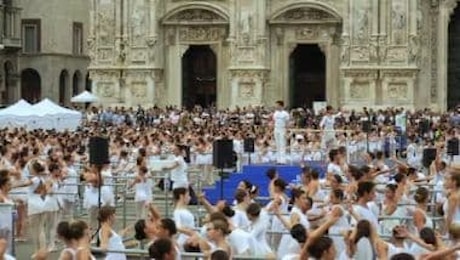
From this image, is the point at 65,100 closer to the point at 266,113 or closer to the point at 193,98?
the point at 193,98

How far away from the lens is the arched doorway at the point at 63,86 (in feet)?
261

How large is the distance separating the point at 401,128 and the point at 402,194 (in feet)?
97.6

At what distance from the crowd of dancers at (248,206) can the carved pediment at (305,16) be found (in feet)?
52.9

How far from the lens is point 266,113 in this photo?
177ft

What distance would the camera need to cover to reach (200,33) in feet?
193

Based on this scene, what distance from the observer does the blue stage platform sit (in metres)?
32.0

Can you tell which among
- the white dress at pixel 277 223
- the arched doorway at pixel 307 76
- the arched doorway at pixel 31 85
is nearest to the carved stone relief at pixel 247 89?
the arched doorway at pixel 307 76

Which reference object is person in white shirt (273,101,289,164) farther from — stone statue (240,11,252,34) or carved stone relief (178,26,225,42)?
carved stone relief (178,26,225,42)

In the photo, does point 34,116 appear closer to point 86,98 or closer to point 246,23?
point 86,98

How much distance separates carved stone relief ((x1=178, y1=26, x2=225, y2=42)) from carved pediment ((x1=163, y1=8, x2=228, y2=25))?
35cm

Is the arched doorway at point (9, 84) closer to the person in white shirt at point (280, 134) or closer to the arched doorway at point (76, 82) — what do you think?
the arched doorway at point (76, 82)

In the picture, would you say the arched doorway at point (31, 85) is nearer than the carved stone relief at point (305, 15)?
No

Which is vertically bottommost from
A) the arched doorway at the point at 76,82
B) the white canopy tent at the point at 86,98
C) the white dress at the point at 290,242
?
the white dress at the point at 290,242

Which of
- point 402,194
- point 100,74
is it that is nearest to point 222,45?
point 100,74
